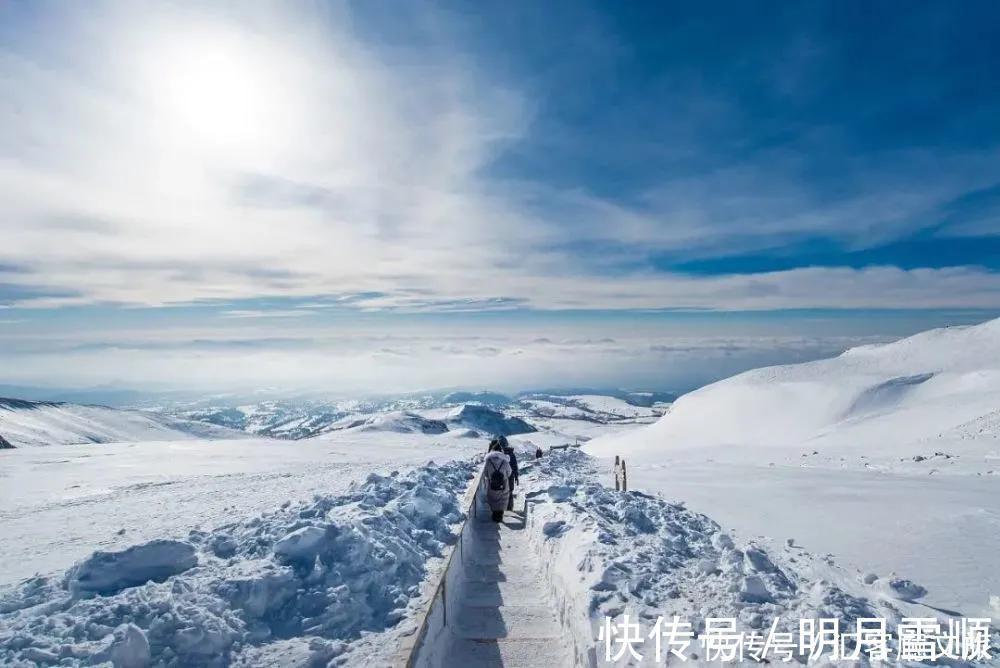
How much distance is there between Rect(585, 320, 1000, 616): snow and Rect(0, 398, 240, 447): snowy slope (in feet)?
290

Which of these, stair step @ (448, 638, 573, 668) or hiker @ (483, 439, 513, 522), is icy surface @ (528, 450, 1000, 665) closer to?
stair step @ (448, 638, 573, 668)

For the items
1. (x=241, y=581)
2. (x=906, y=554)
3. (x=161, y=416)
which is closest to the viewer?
(x=241, y=581)

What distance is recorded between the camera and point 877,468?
23.5m

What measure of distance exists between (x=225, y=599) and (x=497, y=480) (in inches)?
337

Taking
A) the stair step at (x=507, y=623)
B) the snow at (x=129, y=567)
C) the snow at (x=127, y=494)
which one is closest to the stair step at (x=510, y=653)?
the stair step at (x=507, y=623)

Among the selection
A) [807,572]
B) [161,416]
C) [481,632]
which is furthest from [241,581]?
[161,416]

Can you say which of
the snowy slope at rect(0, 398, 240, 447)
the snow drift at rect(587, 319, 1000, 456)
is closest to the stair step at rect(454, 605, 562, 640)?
the snow drift at rect(587, 319, 1000, 456)

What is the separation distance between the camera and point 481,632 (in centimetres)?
716

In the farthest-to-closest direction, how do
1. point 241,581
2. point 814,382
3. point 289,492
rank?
1. point 814,382
2. point 289,492
3. point 241,581

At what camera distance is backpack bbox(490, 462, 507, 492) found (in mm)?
13666

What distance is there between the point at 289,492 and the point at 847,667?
47.7 ft

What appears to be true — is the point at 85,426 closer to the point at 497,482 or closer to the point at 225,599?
the point at 497,482

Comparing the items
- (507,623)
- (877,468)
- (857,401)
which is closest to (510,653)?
(507,623)

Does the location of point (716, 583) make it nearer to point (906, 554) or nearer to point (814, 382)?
point (906, 554)
